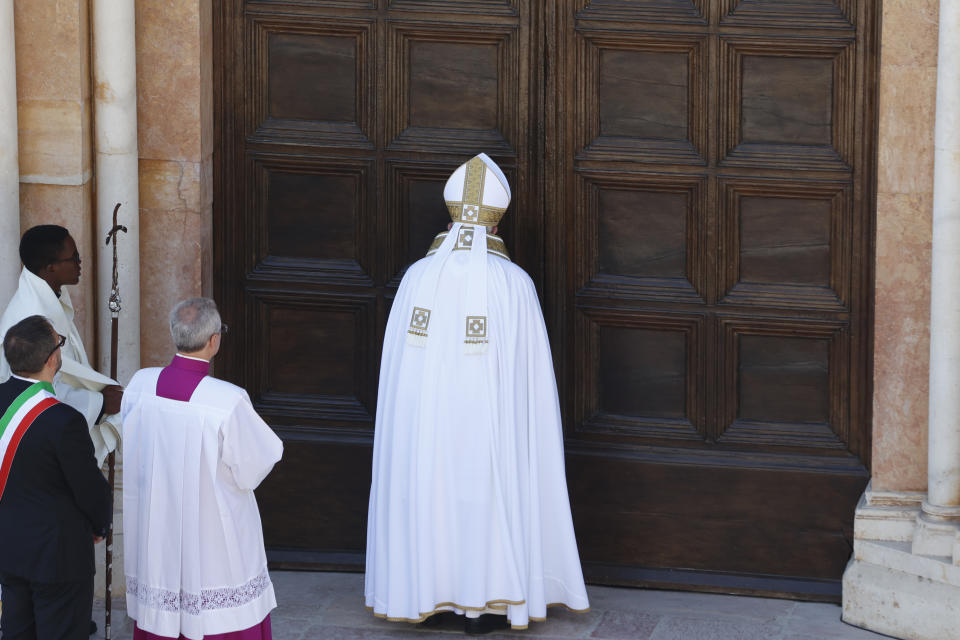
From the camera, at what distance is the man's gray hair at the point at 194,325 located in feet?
19.3

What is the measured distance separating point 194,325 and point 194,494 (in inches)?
22.2

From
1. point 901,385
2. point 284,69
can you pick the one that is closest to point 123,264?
point 284,69

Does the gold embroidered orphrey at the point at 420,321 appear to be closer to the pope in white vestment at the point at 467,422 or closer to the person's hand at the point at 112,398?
the pope in white vestment at the point at 467,422

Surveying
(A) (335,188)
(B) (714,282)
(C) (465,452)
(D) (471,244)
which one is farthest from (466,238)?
(B) (714,282)

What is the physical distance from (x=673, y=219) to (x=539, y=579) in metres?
1.57

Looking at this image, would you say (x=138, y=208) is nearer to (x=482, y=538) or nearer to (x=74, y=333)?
(x=74, y=333)

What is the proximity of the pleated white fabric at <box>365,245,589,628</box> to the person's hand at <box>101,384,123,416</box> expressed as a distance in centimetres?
102

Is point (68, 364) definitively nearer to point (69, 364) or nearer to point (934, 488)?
point (69, 364)

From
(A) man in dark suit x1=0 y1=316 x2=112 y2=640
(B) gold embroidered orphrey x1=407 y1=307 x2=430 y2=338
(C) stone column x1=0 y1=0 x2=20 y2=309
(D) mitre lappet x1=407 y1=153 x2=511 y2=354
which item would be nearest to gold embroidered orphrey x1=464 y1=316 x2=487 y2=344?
(D) mitre lappet x1=407 y1=153 x2=511 y2=354

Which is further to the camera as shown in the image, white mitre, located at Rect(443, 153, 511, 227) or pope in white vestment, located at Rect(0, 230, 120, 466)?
white mitre, located at Rect(443, 153, 511, 227)

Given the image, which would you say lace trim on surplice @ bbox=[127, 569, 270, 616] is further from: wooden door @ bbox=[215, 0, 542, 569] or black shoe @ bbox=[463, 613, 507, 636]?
wooden door @ bbox=[215, 0, 542, 569]

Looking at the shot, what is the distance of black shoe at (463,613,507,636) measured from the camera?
6969 mm

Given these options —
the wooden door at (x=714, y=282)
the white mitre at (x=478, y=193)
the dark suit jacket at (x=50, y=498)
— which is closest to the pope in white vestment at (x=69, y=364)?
the dark suit jacket at (x=50, y=498)

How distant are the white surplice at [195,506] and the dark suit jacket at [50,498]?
30 cm
